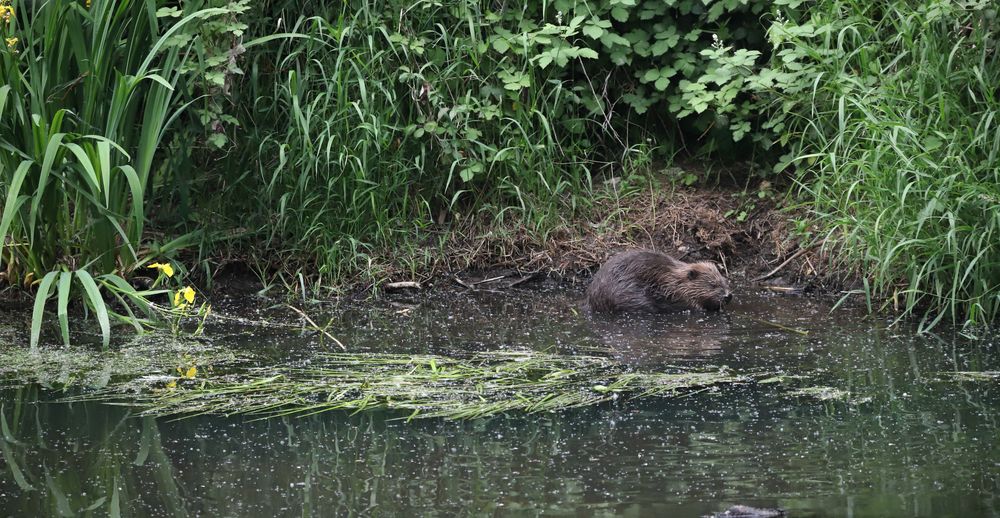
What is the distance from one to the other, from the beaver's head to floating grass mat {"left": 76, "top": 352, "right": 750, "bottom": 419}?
4.25 ft

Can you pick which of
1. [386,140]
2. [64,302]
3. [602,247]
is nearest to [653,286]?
[602,247]

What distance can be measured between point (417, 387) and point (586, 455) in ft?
3.18

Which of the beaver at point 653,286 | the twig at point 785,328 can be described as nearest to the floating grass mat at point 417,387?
the twig at point 785,328

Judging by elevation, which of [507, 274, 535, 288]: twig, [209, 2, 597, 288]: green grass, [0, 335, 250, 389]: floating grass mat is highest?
[209, 2, 597, 288]: green grass

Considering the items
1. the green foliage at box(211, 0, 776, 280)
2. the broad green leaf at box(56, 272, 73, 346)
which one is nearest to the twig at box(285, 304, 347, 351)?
the green foliage at box(211, 0, 776, 280)

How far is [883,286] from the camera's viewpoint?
225 inches

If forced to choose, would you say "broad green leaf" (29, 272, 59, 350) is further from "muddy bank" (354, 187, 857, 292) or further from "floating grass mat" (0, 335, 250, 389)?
"muddy bank" (354, 187, 857, 292)

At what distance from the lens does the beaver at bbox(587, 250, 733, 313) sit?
5.85 metres

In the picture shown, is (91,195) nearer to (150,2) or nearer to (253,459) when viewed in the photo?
(150,2)

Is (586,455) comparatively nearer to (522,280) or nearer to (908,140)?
(908,140)

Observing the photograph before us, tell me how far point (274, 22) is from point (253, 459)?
388cm

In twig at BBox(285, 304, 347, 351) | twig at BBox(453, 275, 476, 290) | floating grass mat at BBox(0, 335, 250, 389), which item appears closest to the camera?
floating grass mat at BBox(0, 335, 250, 389)

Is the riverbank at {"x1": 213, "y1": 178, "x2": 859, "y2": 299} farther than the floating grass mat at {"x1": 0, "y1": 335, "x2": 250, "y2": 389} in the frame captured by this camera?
Yes

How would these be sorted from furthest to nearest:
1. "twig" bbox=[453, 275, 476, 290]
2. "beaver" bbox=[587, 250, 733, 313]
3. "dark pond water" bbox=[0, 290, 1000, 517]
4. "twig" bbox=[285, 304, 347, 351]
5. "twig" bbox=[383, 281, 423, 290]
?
"twig" bbox=[453, 275, 476, 290] → "twig" bbox=[383, 281, 423, 290] → "beaver" bbox=[587, 250, 733, 313] → "twig" bbox=[285, 304, 347, 351] → "dark pond water" bbox=[0, 290, 1000, 517]
